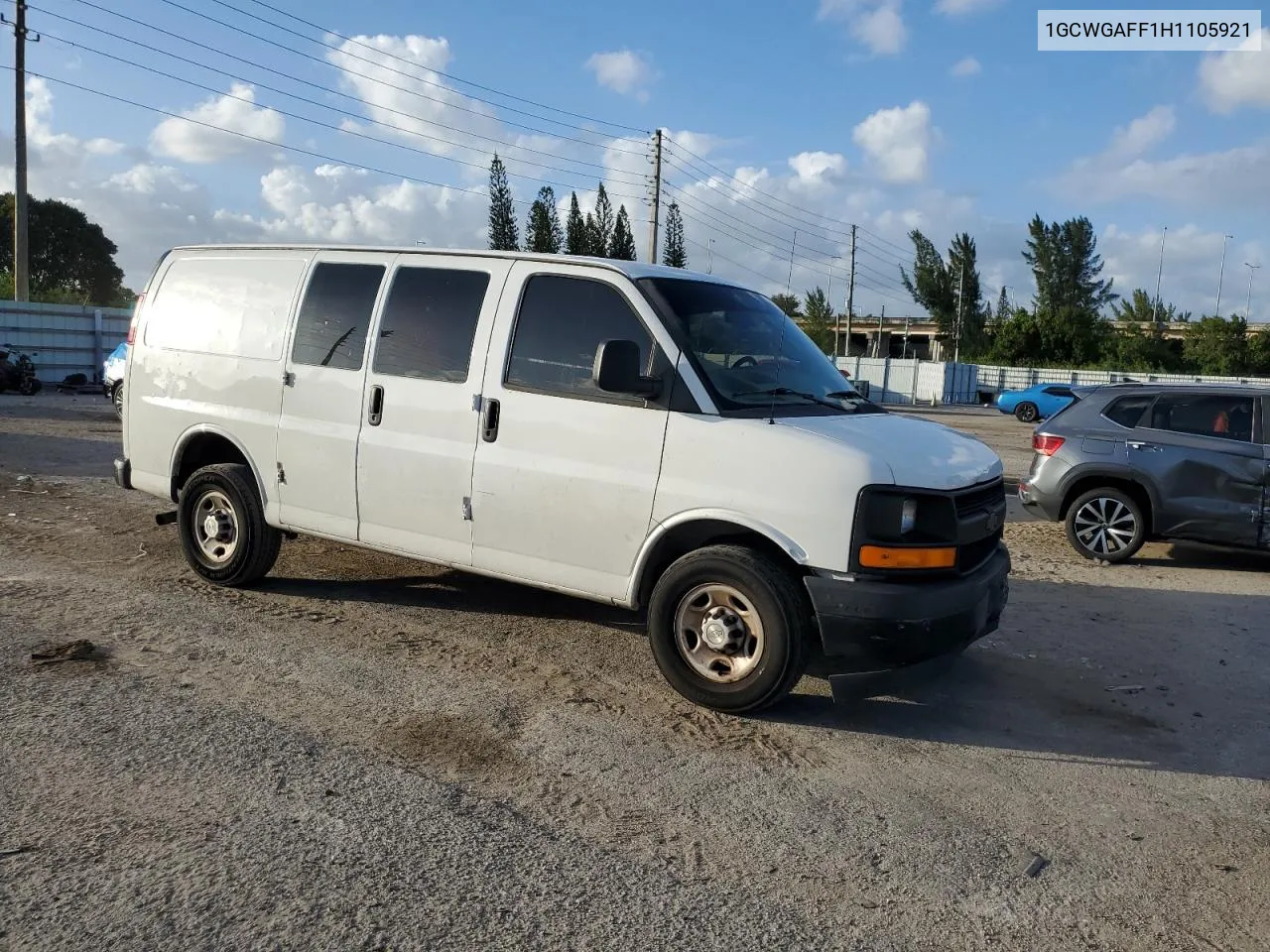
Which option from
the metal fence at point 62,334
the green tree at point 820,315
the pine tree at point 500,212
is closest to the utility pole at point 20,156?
the metal fence at point 62,334

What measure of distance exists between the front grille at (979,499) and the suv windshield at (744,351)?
2.59 feet

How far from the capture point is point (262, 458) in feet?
20.4

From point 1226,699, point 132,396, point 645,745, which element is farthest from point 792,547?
point 132,396

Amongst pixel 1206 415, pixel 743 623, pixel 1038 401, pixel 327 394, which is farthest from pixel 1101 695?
pixel 1038 401

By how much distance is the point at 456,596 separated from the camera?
666cm

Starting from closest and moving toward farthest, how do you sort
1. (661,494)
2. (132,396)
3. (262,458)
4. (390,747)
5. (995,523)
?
(390,747)
(661,494)
(995,523)
(262,458)
(132,396)

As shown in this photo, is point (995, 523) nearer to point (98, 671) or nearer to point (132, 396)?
point (98, 671)

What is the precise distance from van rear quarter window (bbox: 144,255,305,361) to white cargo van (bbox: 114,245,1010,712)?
0.06ft

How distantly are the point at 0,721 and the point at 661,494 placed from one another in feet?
10.0

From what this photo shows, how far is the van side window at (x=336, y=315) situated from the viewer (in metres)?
5.88

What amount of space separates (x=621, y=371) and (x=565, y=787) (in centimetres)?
194

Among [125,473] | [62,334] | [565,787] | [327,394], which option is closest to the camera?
[565,787]

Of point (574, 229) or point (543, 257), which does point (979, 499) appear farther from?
point (574, 229)

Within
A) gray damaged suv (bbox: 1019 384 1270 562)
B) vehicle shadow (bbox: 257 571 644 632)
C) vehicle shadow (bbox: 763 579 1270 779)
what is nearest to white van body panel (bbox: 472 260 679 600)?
vehicle shadow (bbox: 257 571 644 632)
